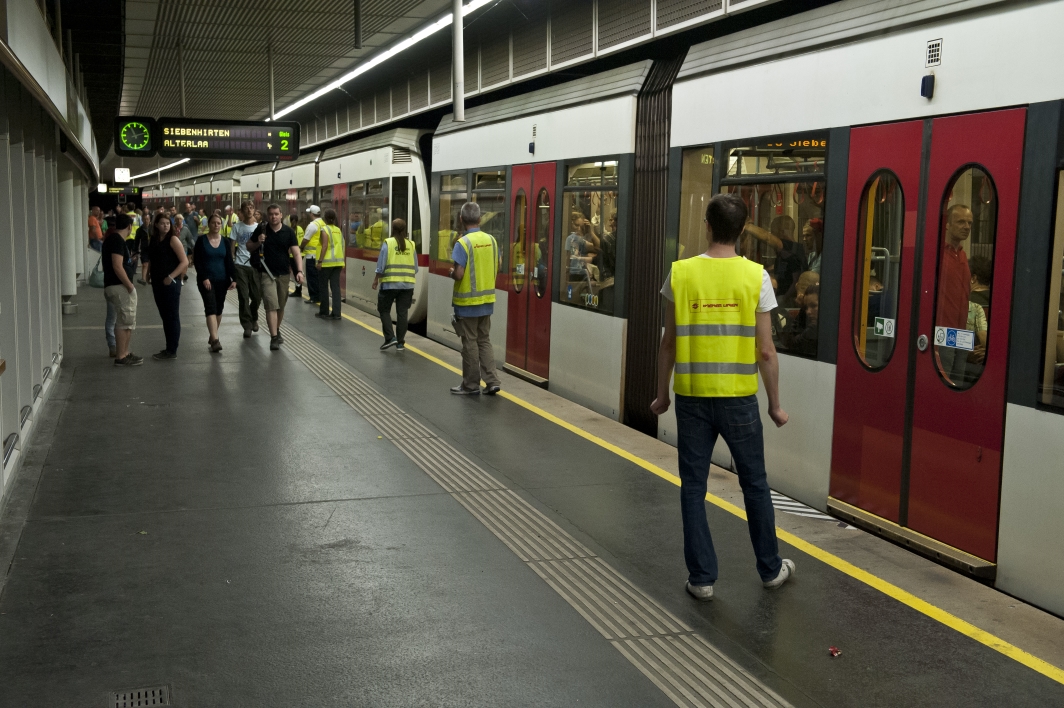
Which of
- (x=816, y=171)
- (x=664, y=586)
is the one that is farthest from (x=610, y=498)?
(x=816, y=171)

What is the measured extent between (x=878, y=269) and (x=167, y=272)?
27.2ft

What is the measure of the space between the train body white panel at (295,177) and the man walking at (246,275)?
8.10 meters

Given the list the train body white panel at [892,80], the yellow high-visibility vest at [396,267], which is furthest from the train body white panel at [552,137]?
the yellow high-visibility vest at [396,267]

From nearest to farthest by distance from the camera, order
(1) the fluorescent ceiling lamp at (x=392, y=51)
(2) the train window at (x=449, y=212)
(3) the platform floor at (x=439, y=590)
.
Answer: (3) the platform floor at (x=439, y=590) < (1) the fluorescent ceiling lamp at (x=392, y=51) < (2) the train window at (x=449, y=212)

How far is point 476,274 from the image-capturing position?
9.56m

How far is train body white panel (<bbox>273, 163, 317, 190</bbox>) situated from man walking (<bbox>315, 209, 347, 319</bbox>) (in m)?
5.56

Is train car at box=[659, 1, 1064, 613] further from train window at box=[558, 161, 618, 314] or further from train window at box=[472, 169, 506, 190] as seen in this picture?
train window at box=[472, 169, 506, 190]

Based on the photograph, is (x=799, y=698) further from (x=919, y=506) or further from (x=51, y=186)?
(x=51, y=186)

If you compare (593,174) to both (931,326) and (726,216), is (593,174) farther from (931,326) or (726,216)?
(726,216)

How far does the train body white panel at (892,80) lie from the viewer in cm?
453

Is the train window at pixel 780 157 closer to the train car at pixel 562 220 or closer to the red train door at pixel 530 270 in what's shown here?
the train car at pixel 562 220

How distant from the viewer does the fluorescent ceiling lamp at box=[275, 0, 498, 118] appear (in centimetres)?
1126

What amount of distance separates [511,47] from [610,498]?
24.3ft

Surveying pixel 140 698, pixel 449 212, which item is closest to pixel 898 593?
pixel 140 698
